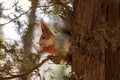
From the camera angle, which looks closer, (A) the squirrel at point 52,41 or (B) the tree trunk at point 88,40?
(B) the tree trunk at point 88,40

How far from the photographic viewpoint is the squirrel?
1.07 meters

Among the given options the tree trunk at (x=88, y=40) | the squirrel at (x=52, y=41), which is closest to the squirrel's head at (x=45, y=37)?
the squirrel at (x=52, y=41)

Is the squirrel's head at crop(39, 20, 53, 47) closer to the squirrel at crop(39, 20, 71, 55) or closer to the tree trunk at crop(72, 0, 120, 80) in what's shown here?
the squirrel at crop(39, 20, 71, 55)

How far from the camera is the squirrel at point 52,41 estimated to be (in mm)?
1070

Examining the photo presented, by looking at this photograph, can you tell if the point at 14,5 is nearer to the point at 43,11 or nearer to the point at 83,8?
the point at 43,11

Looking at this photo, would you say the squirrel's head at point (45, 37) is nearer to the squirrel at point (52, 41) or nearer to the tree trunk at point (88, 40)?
the squirrel at point (52, 41)

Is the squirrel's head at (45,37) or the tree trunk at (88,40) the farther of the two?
the squirrel's head at (45,37)

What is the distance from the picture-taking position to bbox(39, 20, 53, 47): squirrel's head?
1.08 m

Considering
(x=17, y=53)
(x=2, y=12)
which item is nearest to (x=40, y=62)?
(x=17, y=53)

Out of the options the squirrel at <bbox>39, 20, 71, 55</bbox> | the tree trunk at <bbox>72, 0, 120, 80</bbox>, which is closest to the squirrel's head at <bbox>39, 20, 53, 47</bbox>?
the squirrel at <bbox>39, 20, 71, 55</bbox>

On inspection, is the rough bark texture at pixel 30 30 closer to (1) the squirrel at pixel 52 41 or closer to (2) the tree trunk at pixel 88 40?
(1) the squirrel at pixel 52 41

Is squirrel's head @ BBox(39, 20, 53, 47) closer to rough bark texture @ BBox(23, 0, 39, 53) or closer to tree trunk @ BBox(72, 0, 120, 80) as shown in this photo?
rough bark texture @ BBox(23, 0, 39, 53)

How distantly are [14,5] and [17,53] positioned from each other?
0.17 metres

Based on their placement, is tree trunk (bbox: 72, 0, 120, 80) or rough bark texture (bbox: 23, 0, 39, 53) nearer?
tree trunk (bbox: 72, 0, 120, 80)
